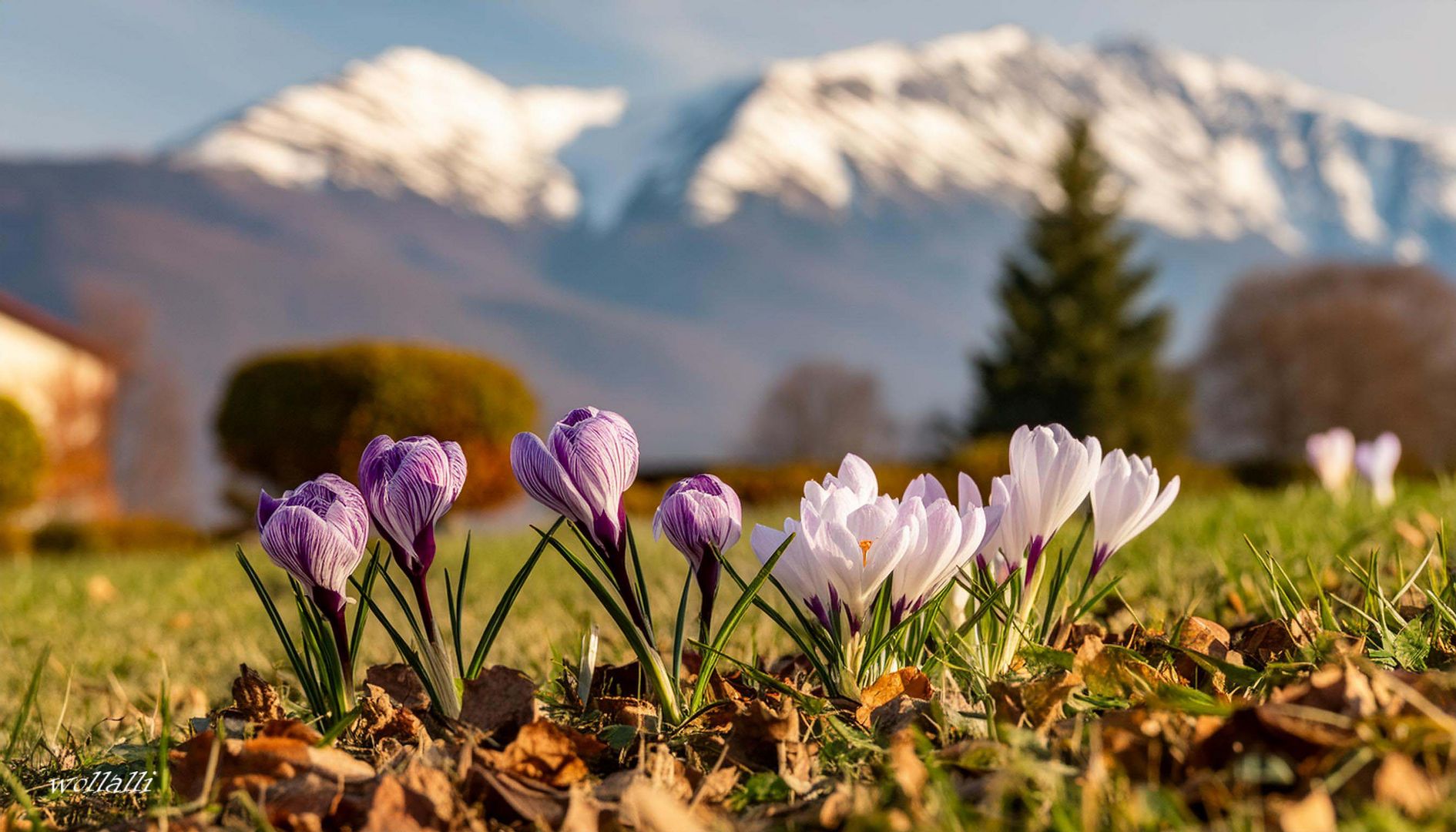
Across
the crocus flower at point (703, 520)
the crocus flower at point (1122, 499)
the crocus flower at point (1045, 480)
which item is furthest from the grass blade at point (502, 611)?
the crocus flower at point (1122, 499)

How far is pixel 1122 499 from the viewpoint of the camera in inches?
56.8

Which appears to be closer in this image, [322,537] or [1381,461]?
[322,537]

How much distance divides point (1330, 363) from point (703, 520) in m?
31.6

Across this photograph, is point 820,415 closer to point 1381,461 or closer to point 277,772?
point 1381,461

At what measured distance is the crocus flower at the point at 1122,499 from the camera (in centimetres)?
143

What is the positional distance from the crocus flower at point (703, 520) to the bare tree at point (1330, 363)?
28.2m

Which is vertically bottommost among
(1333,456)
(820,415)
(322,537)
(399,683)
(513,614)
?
(820,415)

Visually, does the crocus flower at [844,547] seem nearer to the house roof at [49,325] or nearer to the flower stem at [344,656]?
the flower stem at [344,656]

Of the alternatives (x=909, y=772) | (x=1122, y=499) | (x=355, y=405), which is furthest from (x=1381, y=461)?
(x=355, y=405)

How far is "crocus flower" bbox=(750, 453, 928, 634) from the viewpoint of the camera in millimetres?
1263

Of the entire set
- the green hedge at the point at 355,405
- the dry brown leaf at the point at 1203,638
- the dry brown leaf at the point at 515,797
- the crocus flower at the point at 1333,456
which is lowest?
the green hedge at the point at 355,405

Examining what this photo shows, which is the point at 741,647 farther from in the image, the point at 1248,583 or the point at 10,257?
the point at 10,257

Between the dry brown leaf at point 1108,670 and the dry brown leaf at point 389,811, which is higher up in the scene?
the dry brown leaf at point 1108,670

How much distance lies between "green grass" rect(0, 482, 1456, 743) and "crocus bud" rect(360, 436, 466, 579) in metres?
0.54
